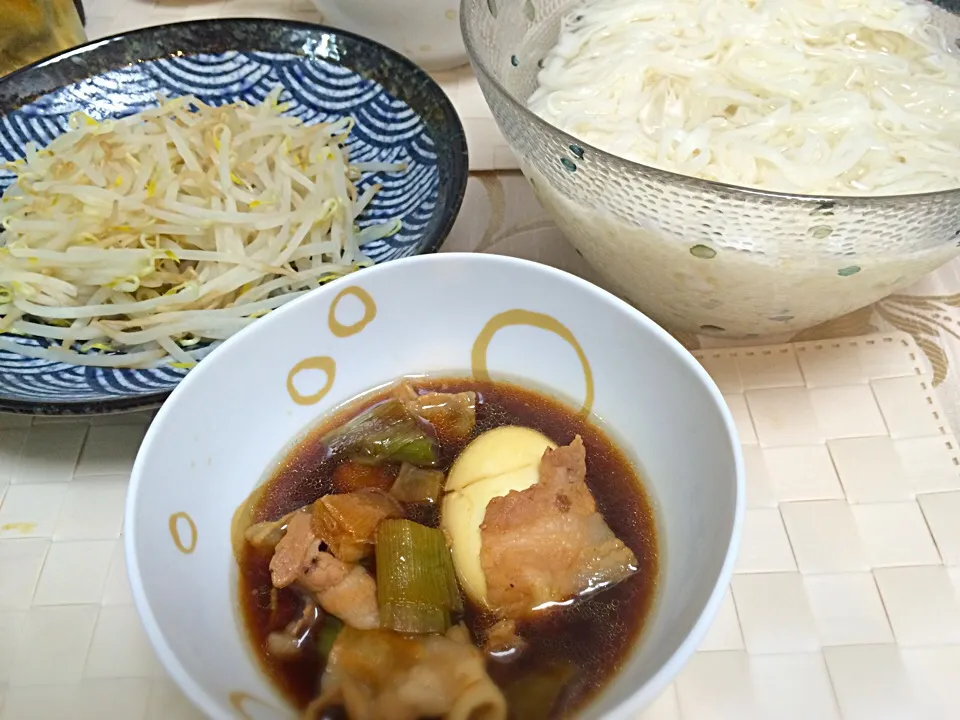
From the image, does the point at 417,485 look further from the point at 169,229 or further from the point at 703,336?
the point at 169,229

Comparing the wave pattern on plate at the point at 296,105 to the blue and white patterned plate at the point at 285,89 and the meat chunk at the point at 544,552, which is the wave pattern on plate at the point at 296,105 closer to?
the blue and white patterned plate at the point at 285,89

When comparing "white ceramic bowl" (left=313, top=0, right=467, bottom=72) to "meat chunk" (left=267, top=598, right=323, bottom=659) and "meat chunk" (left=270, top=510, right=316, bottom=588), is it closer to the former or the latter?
"meat chunk" (left=270, top=510, right=316, bottom=588)

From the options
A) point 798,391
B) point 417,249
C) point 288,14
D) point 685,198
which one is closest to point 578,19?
point 417,249

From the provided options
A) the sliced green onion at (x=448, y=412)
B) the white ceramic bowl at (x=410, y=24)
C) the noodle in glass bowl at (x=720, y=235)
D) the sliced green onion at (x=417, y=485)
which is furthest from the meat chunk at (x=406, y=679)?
the white ceramic bowl at (x=410, y=24)

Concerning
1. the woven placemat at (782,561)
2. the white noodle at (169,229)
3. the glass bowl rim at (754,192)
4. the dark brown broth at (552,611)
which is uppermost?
the glass bowl rim at (754,192)

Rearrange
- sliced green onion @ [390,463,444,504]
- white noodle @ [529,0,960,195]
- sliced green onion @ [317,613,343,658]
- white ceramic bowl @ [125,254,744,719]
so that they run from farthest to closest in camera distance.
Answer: white noodle @ [529,0,960,195] → sliced green onion @ [390,463,444,504] → sliced green onion @ [317,613,343,658] → white ceramic bowl @ [125,254,744,719]

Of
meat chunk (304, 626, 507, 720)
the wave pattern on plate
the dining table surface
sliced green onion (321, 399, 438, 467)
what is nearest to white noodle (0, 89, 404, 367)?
the wave pattern on plate
